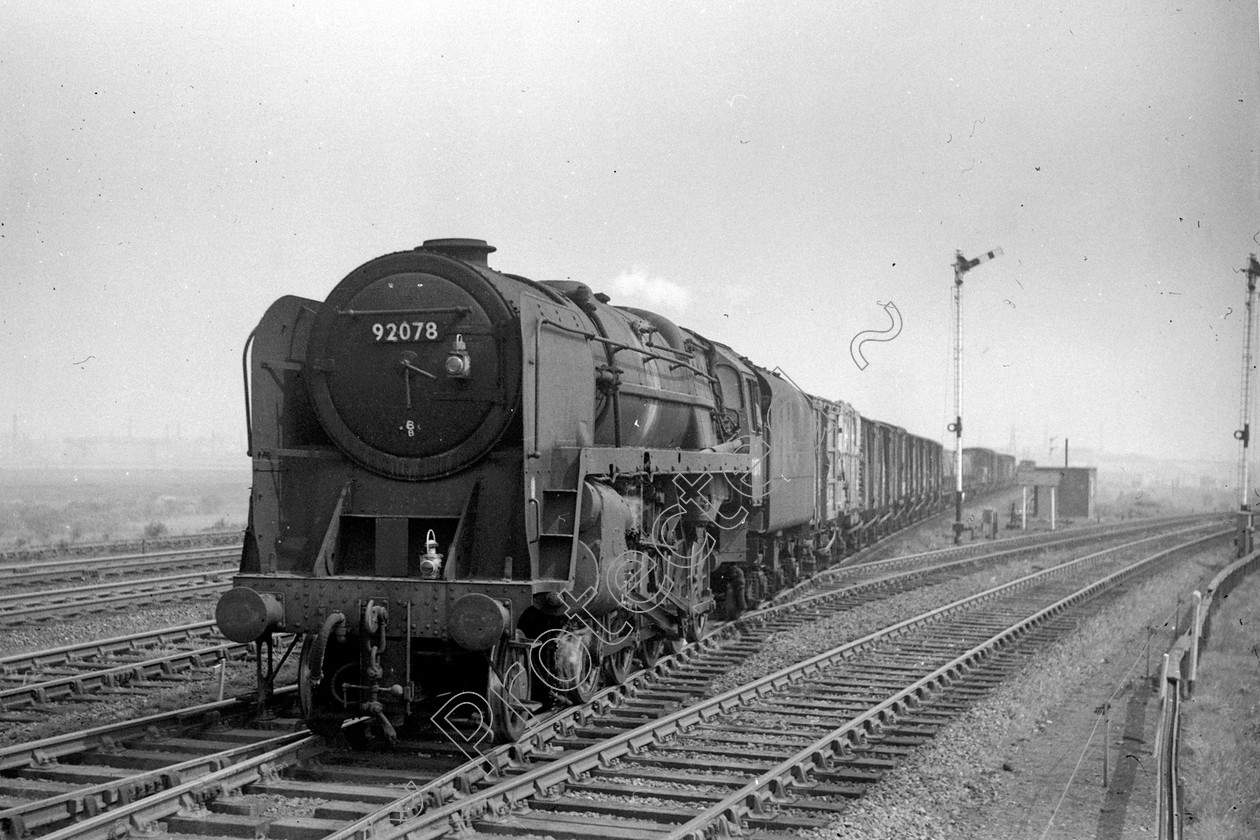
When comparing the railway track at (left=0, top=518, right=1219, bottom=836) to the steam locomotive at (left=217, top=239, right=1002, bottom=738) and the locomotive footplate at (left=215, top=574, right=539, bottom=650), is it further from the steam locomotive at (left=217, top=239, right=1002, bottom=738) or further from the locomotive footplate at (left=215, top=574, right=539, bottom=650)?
the locomotive footplate at (left=215, top=574, right=539, bottom=650)

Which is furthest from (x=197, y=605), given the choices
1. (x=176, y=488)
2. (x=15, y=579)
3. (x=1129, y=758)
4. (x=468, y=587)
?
(x=176, y=488)

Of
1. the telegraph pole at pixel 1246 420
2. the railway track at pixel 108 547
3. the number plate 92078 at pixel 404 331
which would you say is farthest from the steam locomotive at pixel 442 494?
the railway track at pixel 108 547

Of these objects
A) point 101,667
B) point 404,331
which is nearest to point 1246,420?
point 404,331

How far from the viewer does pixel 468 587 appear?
24.3ft

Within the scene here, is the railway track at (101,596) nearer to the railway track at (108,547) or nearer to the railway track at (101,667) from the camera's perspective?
the railway track at (101,667)

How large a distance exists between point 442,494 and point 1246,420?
13.7 meters

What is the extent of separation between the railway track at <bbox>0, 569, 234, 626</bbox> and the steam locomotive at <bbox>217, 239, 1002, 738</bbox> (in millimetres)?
7282

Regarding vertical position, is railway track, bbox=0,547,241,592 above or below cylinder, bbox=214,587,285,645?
below

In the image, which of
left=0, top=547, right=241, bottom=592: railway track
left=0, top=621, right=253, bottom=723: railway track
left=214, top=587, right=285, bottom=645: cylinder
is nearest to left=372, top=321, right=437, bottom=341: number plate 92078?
left=214, top=587, right=285, bottom=645: cylinder

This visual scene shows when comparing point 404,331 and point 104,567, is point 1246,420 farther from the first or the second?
point 104,567

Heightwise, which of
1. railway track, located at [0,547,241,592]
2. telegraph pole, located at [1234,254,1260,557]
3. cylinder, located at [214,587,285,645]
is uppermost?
telegraph pole, located at [1234,254,1260,557]

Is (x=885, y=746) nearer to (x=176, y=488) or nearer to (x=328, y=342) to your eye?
(x=328, y=342)

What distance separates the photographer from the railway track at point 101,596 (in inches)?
548

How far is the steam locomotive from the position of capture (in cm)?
755
